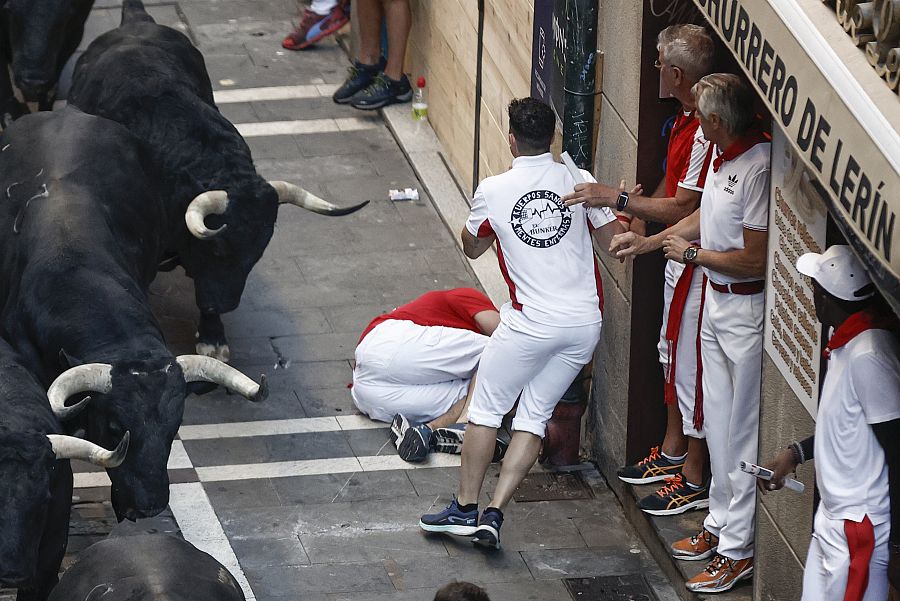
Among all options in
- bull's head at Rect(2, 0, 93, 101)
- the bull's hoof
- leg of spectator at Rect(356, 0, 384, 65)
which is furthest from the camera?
leg of spectator at Rect(356, 0, 384, 65)

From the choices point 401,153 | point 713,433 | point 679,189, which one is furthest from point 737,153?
point 401,153

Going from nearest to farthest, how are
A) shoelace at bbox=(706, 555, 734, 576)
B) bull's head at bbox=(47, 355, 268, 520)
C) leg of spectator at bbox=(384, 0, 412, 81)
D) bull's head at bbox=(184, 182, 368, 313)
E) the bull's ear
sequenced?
1. bull's head at bbox=(47, 355, 268, 520)
2. shoelace at bbox=(706, 555, 734, 576)
3. the bull's ear
4. bull's head at bbox=(184, 182, 368, 313)
5. leg of spectator at bbox=(384, 0, 412, 81)

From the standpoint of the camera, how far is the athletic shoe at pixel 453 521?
853cm

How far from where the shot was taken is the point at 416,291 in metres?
11.6

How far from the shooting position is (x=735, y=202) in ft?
24.5

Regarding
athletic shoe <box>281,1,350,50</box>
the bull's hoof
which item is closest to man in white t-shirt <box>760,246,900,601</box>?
the bull's hoof

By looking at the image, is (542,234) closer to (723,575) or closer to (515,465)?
(515,465)

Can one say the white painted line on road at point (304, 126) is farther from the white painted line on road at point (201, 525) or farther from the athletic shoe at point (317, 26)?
the white painted line on road at point (201, 525)

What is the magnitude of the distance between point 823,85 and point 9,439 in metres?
3.61

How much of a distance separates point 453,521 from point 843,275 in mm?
3247

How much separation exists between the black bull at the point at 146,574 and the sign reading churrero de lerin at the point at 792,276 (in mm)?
2547

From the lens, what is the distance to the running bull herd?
22.3 ft

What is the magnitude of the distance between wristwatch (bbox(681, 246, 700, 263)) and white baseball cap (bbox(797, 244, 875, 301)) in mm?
1578

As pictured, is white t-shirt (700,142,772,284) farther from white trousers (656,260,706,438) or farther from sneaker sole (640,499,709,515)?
sneaker sole (640,499,709,515)
